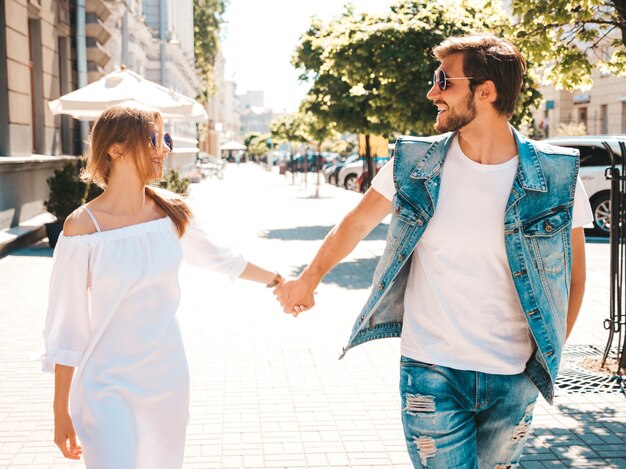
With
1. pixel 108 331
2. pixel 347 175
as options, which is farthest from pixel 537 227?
pixel 347 175

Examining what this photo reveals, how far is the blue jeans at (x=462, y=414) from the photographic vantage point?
271cm

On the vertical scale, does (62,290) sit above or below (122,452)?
above

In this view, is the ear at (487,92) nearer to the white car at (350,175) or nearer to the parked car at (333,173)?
the white car at (350,175)

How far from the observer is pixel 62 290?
276 cm

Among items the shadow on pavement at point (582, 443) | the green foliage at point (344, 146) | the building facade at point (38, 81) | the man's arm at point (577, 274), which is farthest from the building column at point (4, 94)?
the green foliage at point (344, 146)

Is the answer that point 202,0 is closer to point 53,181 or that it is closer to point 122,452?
point 53,181

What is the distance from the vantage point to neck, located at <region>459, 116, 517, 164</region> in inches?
114

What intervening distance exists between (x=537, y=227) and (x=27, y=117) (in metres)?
14.1

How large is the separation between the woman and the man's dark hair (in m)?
1.09

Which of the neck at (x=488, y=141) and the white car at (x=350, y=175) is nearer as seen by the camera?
the neck at (x=488, y=141)

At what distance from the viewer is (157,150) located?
296cm

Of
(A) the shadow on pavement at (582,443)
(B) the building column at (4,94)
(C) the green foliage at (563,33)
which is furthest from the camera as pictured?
(B) the building column at (4,94)

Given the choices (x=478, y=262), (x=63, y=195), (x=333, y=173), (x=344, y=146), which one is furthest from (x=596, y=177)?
(x=344, y=146)

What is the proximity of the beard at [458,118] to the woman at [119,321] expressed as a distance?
100 centimetres
